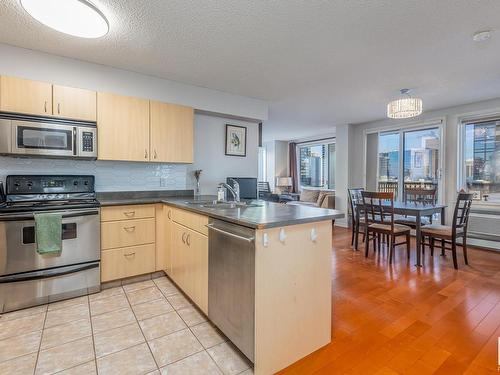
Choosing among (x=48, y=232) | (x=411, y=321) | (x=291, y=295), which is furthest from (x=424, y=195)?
(x=48, y=232)

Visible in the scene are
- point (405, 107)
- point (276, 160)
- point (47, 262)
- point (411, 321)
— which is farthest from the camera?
point (276, 160)

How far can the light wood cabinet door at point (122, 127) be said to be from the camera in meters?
2.70

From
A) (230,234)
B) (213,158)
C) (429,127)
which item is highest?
(429,127)

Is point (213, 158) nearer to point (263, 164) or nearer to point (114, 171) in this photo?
point (114, 171)

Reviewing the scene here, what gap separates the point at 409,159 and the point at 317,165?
10.3 ft

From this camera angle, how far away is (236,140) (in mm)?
3998

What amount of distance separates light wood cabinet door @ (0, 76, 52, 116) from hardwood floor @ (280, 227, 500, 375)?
2.99 m

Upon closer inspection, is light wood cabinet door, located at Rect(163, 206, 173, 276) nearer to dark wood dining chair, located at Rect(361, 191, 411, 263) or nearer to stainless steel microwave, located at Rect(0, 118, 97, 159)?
stainless steel microwave, located at Rect(0, 118, 97, 159)

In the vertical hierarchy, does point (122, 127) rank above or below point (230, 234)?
above

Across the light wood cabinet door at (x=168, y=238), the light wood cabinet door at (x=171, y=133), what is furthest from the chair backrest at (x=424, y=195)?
the light wood cabinet door at (x=168, y=238)

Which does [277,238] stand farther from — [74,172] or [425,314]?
[74,172]

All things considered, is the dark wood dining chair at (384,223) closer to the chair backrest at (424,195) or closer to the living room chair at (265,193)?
the chair backrest at (424,195)

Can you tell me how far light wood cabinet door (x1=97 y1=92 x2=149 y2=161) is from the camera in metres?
2.70

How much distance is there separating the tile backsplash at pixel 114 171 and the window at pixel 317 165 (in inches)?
212
